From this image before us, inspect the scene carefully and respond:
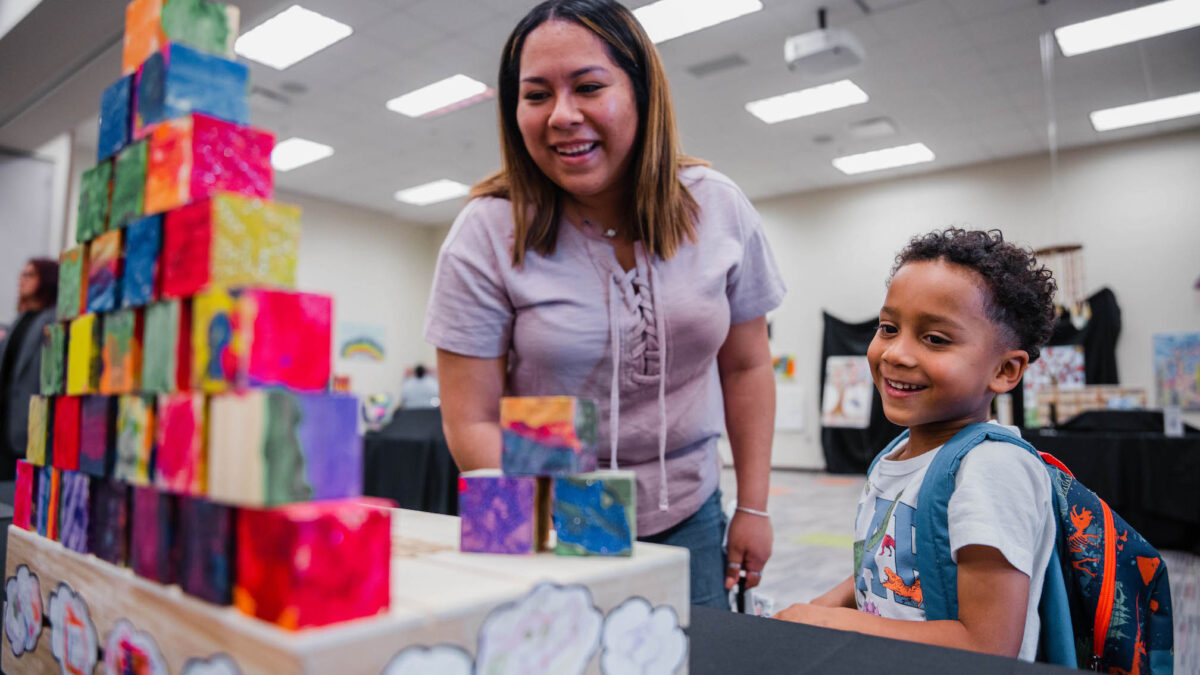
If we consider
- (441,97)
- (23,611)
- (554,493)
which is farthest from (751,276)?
(441,97)

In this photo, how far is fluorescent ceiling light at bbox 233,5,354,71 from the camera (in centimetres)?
478

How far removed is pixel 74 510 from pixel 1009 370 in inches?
38.8

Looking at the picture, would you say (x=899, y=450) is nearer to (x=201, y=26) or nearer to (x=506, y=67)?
(x=506, y=67)

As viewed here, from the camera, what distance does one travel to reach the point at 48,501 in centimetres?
58

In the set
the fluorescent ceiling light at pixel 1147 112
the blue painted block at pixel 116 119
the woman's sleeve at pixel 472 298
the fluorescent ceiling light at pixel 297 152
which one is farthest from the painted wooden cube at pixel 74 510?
the fluorescent ceiling light at pixel 1147 112

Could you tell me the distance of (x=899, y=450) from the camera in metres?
1.05

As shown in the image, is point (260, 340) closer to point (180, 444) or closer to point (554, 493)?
point (180, 444)

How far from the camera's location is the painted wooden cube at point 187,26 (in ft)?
1.52

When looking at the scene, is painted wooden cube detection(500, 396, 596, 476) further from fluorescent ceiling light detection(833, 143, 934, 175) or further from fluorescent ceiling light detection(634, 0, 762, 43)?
fluorescent ceiling light detection(833, 143, 934, 175)

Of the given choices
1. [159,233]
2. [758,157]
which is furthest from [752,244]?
[758,157]

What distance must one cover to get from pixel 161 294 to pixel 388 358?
990 centimetres

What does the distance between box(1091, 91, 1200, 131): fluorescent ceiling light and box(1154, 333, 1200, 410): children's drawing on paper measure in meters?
1.87

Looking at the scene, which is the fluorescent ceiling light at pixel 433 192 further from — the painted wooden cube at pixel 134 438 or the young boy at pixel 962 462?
the painted wooden cube at pixel 134 438

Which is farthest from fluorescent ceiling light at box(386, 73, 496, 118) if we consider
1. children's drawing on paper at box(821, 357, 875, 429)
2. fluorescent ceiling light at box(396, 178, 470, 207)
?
children's drawing on paper at box(821, 357, 875, 429)
